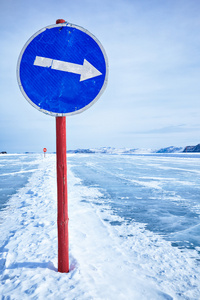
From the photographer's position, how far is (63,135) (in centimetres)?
177

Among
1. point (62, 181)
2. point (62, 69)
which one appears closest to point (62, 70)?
point (62, 69)

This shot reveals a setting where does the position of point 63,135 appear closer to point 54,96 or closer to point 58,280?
point 54,96

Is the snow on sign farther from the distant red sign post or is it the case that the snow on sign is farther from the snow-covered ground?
the snow-covered ground

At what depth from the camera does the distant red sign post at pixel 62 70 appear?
163 cm

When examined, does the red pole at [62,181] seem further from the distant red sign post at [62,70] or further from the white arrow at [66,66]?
the white arrow at [66,66]

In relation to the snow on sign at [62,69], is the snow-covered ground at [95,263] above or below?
below

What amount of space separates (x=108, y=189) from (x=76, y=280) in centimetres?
501

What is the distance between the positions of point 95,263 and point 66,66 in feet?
7.09

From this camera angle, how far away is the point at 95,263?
236 centimetres

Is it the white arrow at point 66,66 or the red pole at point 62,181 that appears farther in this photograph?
the red pole at point 62,181

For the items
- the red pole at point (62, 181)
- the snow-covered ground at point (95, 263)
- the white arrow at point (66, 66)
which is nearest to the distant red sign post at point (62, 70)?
the white arrow at point (66, 66)

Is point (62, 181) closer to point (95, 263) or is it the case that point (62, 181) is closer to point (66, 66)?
point (66, 66)

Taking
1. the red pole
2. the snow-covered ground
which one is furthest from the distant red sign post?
the snow-covered ground

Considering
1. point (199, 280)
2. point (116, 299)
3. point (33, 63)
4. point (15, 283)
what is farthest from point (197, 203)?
point (33, 63)
